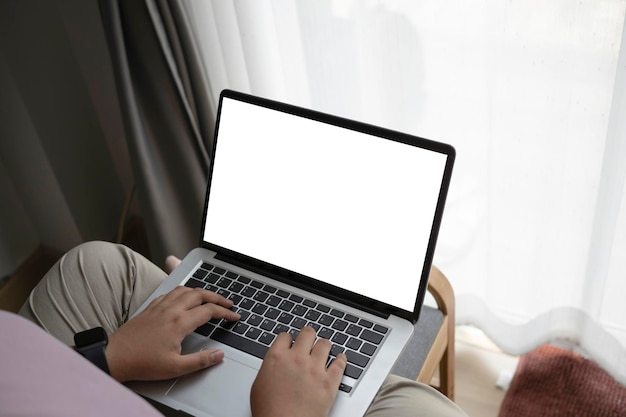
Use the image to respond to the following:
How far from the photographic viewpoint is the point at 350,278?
1.07 m

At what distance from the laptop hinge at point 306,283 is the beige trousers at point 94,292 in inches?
4.0

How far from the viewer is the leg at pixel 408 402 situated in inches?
35.9

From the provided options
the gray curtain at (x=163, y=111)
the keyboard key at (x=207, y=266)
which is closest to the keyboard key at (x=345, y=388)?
the keyboard key at (x=207, y=266)

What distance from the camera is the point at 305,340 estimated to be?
3.16 feet

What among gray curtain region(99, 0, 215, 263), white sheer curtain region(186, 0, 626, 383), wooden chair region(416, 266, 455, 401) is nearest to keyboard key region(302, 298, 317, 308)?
wooden chair region(416, 266, 455, 401)

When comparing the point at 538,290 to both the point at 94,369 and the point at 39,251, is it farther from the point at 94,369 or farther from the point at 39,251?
the point at 39,251

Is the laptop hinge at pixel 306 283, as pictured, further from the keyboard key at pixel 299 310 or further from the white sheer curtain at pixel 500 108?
the white sheer curtain at pixel 500 108

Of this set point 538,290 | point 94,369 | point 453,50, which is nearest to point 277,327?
point 94,369

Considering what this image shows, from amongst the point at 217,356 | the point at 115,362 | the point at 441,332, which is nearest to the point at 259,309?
the point at 217,356

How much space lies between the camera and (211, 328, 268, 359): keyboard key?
1.01 m

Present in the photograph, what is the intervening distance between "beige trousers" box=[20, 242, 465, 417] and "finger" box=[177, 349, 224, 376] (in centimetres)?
20

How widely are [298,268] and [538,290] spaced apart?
0.62 metres

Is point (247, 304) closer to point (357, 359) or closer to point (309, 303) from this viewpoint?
point (309, 303)

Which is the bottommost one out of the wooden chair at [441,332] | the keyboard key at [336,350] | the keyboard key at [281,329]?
the wooden chair at [441,332]
